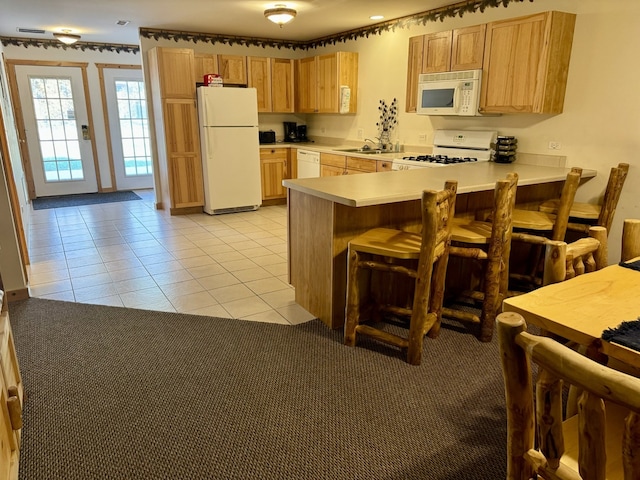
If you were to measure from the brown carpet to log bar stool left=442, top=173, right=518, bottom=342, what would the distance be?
0.46 ft

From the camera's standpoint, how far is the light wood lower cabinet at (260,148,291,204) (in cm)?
610

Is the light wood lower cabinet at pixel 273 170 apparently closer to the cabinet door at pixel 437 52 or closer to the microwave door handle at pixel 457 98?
the cabinet door at pixel 437 52

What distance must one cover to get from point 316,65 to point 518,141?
315cm

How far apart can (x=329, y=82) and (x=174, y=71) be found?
6.43 ft

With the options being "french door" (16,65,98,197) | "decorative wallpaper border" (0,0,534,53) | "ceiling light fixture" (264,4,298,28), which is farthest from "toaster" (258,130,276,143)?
"french door" (16,65,98,197)

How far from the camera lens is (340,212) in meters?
2.47

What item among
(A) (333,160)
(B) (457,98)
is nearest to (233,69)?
(A) (333,160)

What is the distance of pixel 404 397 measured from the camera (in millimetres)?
2037

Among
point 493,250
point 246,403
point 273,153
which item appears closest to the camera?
point 246,403

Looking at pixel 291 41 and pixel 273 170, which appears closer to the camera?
pixel 273 170

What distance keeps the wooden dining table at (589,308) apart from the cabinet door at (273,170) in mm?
5112

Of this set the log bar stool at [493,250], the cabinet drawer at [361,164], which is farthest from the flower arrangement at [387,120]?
the log bar stool at [493,250]

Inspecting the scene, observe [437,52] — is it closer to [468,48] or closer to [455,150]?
[468,48]

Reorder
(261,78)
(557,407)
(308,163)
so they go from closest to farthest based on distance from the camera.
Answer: (557,407)
(308,163)
(261,78)
